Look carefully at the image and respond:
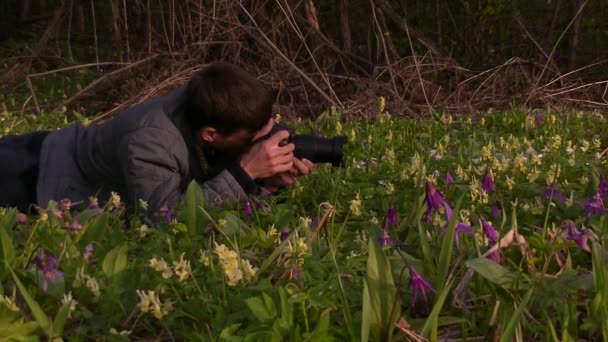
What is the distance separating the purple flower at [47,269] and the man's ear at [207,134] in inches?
58.7

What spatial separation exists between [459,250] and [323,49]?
5.94 meters

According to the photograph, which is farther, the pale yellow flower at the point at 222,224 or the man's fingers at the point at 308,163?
the man's fingers at the point at 308,163

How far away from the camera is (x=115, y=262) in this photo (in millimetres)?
2230

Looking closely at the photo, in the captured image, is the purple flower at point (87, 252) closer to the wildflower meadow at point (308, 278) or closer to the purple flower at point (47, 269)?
the wildflower meadow at point (308, 278)

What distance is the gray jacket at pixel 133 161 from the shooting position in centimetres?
350

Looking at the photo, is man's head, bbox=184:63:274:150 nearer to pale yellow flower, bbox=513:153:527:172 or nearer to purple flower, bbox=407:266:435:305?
pale yellow flower, bbox=513:153:527:172

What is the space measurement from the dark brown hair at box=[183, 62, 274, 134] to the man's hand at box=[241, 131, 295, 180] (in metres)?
0.09

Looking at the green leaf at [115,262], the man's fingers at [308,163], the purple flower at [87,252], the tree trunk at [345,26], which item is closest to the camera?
the green leaf at [115,262]

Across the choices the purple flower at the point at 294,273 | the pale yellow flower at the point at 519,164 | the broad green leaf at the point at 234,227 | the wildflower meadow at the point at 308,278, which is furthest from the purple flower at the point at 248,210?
the pale yellow flower at the point at 519,164

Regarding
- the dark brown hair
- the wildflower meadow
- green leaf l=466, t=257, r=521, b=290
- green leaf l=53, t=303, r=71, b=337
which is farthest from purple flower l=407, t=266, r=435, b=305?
the dark brown hair

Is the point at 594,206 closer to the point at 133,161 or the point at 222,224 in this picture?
the point at 222,224

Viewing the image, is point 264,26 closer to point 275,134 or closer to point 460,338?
point 275,134

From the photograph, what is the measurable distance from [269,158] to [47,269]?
1539 mm

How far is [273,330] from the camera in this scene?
A: 1881 mm
